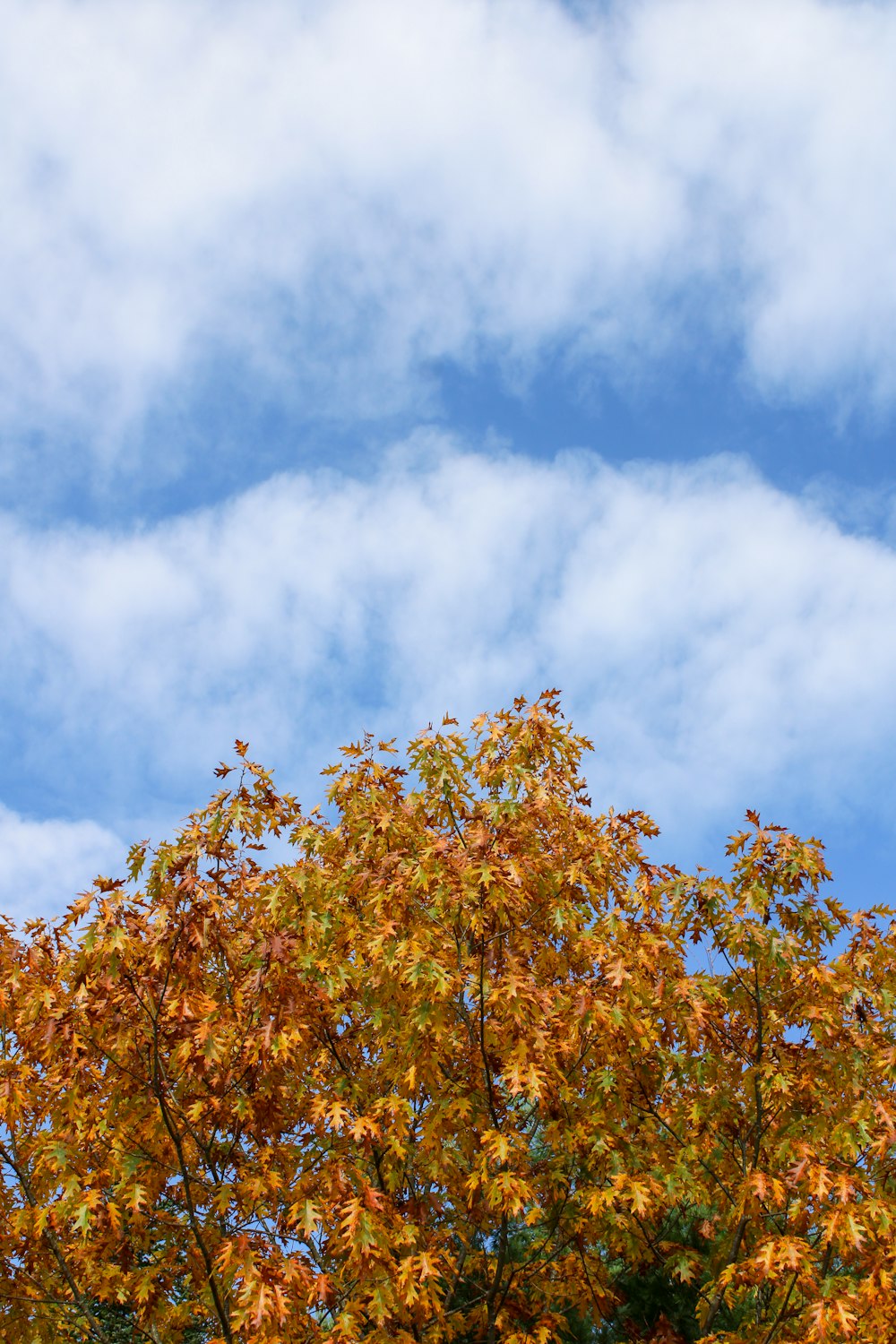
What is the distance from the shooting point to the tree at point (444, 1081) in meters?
7.27

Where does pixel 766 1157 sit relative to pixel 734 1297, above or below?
above

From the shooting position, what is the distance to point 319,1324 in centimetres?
752

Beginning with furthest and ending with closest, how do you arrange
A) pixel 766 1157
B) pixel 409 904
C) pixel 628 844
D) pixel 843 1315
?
pixel 628 844 → pixel 766 1157 → pixel 409 904 → pixel 843 1315

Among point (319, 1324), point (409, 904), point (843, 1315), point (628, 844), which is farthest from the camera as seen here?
point (628, 844)

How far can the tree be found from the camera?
286 inches

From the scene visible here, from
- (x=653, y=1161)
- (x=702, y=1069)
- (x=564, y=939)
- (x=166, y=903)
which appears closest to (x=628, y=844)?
(x=564, y=939)

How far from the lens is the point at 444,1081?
8234mm

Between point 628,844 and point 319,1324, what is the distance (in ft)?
16.0

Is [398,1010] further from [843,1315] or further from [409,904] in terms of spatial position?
[843,1315]

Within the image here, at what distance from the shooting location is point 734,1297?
897 cm

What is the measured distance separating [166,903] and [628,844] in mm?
4794

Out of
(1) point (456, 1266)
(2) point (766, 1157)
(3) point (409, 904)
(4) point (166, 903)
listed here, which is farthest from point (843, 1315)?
(4) point (166, 903)

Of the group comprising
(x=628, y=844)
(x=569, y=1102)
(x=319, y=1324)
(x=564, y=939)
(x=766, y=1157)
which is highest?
(x=628, y=844)

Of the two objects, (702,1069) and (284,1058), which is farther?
(702,1069)
